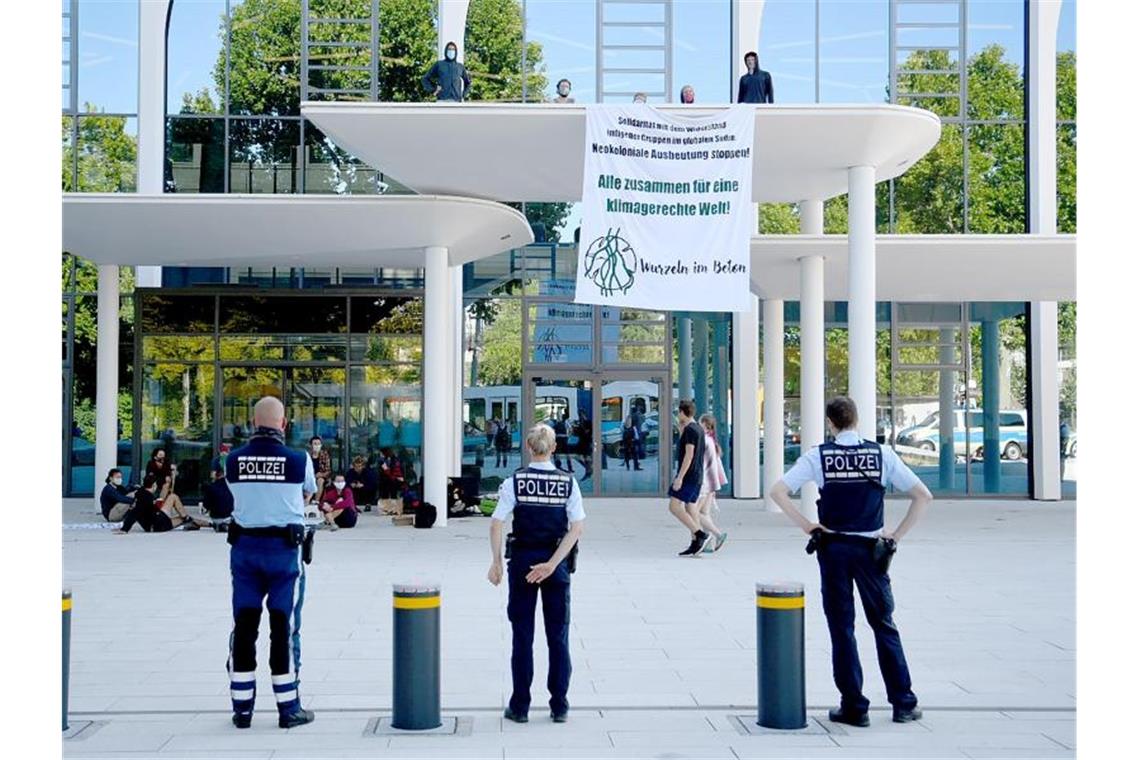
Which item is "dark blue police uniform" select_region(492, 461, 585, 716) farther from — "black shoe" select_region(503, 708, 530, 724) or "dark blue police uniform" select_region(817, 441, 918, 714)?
"dark blue police uniform" select_region(817, 441, 918, 714)

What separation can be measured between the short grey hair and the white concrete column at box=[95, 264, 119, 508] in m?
14.6

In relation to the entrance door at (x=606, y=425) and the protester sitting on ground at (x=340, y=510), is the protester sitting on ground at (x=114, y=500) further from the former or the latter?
the entrance door at (x=606, y=425)

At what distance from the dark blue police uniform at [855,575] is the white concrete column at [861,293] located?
8.95 m

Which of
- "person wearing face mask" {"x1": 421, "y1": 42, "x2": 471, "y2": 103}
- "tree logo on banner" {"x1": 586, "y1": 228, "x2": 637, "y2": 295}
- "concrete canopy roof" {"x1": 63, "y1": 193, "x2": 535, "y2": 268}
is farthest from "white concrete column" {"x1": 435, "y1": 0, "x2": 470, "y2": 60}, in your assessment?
"tree logo on banner" {"x1": 586, "y1": 228, "x2": 637, "y2": 295}

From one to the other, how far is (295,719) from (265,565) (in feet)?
2.92

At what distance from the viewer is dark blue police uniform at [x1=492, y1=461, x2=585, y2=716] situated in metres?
7.05

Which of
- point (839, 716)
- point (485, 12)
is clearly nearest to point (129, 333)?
point (485, 12)

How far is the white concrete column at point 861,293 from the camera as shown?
16062 millimetres

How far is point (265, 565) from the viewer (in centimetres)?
691

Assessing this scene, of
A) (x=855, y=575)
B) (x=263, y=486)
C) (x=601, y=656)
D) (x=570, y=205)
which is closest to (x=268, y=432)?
(x=263, y=486)

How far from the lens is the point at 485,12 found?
24.6 metres

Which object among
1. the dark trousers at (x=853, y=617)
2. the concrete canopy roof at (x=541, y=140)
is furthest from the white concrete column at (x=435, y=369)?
the dark trousers at (x=853, y=617)

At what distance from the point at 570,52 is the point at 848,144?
1038 centimetres
